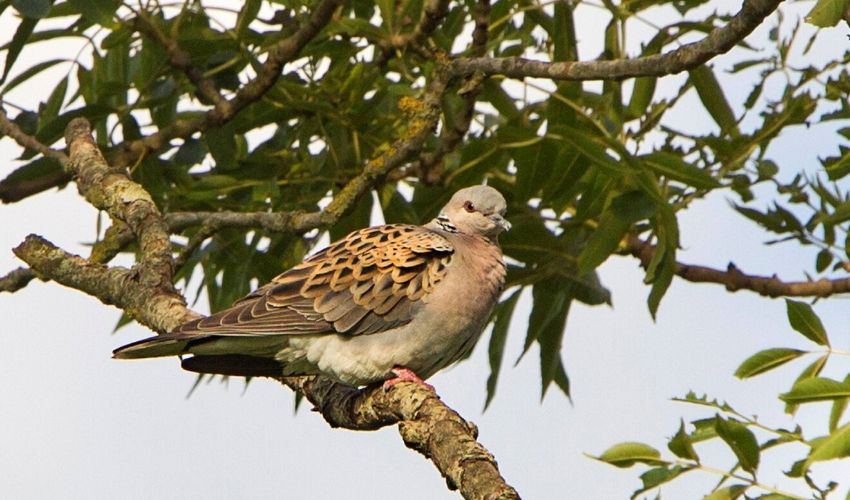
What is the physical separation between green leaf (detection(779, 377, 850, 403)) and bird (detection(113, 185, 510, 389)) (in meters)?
1.33

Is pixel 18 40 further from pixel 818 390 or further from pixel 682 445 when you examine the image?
pixel 818 390

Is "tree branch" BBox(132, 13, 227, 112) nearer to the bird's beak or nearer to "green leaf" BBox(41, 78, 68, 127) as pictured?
"green leaf" BBox(41, 78, 68, 127)

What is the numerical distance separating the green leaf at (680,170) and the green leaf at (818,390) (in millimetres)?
1334

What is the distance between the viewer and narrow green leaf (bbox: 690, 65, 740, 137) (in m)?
4.52

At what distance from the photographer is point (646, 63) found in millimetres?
3504

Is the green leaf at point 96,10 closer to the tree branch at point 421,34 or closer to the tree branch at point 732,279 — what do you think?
the tree branch at point 421,34

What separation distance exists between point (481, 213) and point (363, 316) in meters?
0.74

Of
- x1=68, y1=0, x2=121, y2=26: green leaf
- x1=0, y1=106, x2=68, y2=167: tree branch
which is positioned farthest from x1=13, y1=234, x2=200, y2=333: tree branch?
x1=68, y1=0, x2=121, y2=26: green leaf

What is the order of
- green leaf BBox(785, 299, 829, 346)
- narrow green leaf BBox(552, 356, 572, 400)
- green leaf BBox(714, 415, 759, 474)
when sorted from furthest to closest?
narrow green leaf BBox(552, 356, 572, 400)
green leaf BBox(785, 299, 829, 346)
green leaf BBox(714, 415, 759, 474)

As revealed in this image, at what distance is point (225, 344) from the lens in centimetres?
402

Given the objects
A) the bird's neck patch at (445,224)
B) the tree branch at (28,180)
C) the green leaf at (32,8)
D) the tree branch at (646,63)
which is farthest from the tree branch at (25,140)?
the tree branch at (646,63)

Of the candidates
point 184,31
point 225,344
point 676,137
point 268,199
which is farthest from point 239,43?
point 676,137

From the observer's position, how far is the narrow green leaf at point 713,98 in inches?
178

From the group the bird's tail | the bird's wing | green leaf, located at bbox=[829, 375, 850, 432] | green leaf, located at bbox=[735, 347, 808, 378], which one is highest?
the bird's wing
